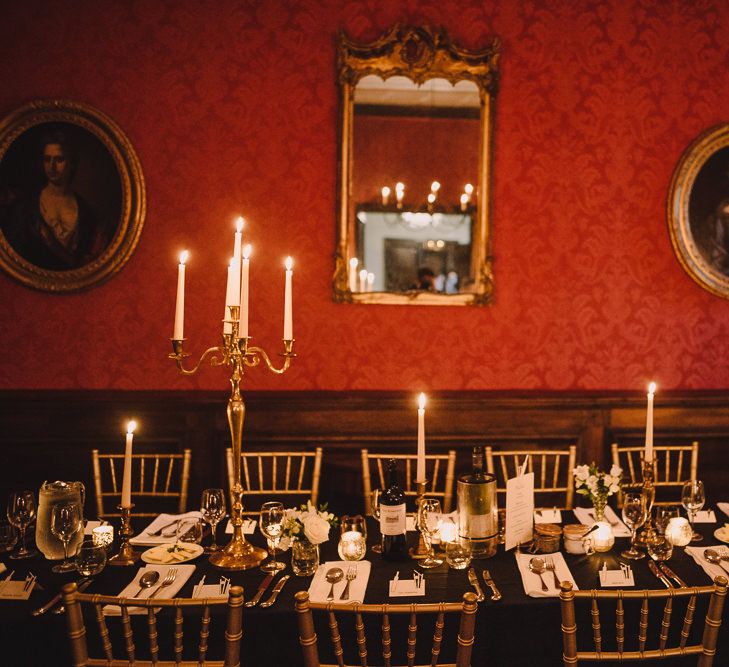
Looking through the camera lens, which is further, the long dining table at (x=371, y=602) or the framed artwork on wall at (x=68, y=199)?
the framed artwork on wall at (x=68, y=199)

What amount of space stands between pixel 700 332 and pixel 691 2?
6.27 feet

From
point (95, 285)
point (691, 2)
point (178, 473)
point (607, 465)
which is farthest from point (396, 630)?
point (691, 2)

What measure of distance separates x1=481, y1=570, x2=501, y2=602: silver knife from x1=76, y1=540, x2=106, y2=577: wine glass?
1.17m

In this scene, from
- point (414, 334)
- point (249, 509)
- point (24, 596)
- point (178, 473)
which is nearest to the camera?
point (24, 596)

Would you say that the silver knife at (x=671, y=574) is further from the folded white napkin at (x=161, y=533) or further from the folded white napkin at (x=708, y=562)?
the folded white napkin at (x=161, y=533)

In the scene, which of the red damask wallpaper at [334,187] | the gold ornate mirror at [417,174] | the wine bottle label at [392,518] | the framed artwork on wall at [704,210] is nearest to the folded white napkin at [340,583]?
the wine bottle label at [392,518]

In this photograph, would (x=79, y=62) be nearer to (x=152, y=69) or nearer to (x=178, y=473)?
(x=152, y=69)

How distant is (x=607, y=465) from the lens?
11.4 ft

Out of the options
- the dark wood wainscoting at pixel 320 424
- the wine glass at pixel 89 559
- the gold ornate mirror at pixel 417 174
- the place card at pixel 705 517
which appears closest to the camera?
the wine glass at pixel 89 559

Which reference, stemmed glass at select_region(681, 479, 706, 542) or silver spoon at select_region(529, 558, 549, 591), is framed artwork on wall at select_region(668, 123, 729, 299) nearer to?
stemmed glass at select_region(681, 479, 706, 542)

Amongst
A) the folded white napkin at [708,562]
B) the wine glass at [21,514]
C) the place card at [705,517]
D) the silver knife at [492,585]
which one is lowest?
the silver knife at [492,585]

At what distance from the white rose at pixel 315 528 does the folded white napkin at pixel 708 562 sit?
3.92 ft

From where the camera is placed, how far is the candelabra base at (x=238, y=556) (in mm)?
1924

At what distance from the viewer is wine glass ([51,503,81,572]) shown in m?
1.90
